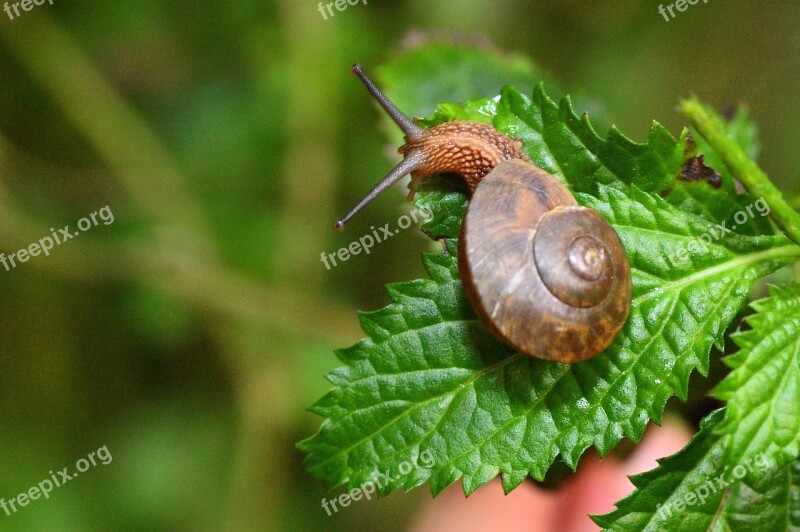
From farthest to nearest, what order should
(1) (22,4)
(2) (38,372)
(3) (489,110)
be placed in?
(2) (38,372), (1) (22,4), (3) (489,110)

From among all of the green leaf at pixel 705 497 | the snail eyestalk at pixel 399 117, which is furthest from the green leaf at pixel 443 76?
the green leaf at pixel 705 497

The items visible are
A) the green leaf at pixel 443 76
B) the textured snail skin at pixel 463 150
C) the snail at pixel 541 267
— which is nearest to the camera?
the snail at pixel 541 267

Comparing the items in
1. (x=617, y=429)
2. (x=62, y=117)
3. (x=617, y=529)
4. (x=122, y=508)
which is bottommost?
(x=617, y=529)

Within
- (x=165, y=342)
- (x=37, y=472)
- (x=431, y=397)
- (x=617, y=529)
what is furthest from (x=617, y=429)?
(x=37, y=472)

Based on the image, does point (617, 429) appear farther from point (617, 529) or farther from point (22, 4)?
point (22, 4)

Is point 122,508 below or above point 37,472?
below

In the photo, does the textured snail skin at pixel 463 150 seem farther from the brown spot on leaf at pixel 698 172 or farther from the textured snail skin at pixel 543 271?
the brown spot on leaf at pixel 698 172

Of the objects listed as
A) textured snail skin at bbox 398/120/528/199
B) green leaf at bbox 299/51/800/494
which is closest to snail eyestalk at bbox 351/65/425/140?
textured snail skin at bbox 398/120/528/199
